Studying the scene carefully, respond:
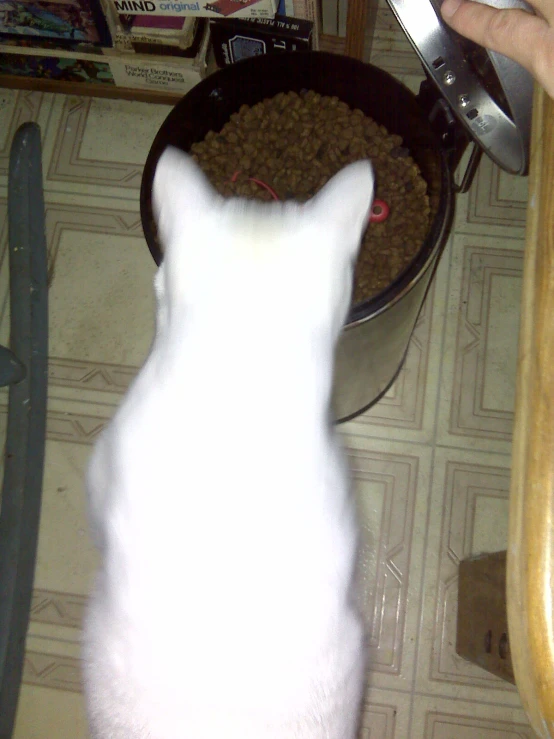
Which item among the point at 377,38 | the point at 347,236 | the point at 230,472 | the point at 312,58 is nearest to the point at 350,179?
the point at 347,236

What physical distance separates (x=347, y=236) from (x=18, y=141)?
2.66 feet

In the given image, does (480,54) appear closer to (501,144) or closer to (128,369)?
(501,144)

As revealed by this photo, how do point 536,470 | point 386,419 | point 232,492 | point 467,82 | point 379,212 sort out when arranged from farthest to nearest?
1. point 386,419
2. point 379,212
3. point 467,82
4. point 232,492
5. point 536,470

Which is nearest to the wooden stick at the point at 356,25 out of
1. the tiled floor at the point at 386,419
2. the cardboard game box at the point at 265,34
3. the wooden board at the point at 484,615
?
the cardboard game box at the point at 265,34

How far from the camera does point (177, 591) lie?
464 millimetres

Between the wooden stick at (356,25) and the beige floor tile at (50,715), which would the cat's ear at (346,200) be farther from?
the beige floor tile at (50,715)

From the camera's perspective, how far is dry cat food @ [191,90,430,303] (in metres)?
0.79

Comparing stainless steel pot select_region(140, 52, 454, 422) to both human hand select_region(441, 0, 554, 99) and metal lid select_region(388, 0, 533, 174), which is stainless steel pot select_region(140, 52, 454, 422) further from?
human hand select_region(441, 0, 554, 99)

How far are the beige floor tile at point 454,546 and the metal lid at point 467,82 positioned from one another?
479mm

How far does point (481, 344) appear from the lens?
3.41ft

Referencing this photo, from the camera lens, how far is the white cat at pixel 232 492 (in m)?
0.46

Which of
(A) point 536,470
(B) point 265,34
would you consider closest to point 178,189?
(A) point 536,470

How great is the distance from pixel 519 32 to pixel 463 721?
0.89m

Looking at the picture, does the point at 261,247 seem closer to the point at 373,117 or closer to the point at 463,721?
the point at 373,117
